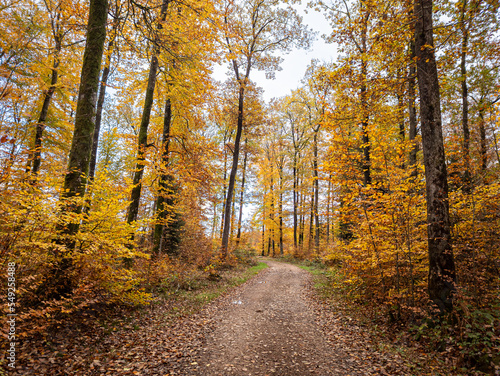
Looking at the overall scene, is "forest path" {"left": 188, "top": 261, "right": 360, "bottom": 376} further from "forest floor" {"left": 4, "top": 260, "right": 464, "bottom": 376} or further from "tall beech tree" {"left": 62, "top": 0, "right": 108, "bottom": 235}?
"tall beech tree" {"left": 62, "top": 0, "right": 108, "bottom": 235}

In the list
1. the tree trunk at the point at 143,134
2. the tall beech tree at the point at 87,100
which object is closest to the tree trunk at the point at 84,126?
the tall beech tree at the point at 87,100

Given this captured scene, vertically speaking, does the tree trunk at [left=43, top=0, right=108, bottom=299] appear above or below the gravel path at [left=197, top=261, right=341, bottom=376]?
above

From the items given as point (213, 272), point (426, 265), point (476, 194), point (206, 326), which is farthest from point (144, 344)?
point (476, 194)

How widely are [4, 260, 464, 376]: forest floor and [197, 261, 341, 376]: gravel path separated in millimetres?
19

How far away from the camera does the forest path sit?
13.2 feet

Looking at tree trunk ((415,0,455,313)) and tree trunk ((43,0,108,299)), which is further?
tree trunk ((415,0,455,313))

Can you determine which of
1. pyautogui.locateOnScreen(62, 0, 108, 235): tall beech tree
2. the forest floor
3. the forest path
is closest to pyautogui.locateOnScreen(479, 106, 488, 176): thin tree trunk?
the forest floor

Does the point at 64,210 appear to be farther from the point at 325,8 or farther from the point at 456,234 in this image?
the point at 325,8

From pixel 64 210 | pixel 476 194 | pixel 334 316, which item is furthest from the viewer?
pixel 334 316

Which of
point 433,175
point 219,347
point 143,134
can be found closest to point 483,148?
point 433,175

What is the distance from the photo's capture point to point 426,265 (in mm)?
5816

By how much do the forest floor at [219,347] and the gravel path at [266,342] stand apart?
0.02m

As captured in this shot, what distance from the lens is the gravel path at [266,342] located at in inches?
159

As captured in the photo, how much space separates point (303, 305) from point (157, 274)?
520 centimetres
